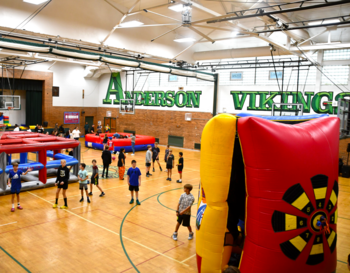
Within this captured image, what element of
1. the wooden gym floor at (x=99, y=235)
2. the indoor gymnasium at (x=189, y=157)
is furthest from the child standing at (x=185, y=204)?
the wooden gym floor at (x=99, y=235)

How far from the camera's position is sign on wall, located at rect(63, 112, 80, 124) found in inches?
1137

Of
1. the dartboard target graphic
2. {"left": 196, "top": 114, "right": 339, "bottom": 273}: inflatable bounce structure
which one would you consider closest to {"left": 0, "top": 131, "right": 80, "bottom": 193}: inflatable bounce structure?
{"left": 196, "top": 114, "right": 339, "bottom": 273}: inflatable bounce structure

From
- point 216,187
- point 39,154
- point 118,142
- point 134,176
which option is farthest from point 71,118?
point 216,187

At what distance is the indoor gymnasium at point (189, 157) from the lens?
5.16m

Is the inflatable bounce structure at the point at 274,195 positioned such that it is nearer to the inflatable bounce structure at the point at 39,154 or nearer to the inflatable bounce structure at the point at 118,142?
the inflatable bounce structure at the point at 39,154

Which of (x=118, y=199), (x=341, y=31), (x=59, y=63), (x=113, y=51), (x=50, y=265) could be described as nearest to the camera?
(x=50, y=265)

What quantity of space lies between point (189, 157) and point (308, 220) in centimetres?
1609

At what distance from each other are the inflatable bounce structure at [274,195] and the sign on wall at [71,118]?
25.7 meters

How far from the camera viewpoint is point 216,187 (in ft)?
18.1

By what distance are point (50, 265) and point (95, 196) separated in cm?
492

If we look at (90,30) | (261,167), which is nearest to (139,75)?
(90,30)

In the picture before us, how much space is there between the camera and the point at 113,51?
17.7 metres

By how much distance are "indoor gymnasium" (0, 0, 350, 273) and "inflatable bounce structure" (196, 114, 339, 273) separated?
0.02 meters

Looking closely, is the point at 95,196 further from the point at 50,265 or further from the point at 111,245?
the point at 50,265
